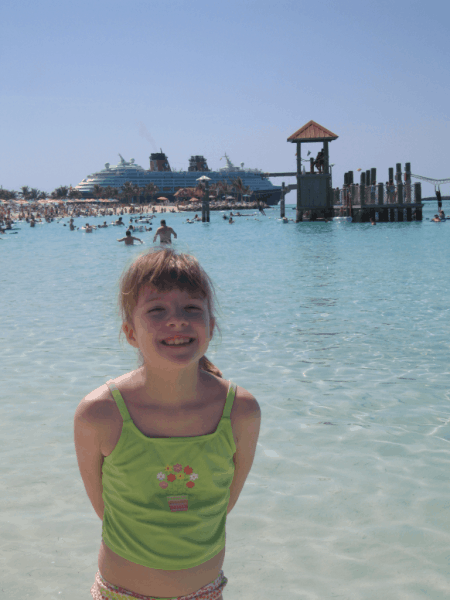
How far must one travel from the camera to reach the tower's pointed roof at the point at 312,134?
1586 inches

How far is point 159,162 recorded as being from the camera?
156 meters

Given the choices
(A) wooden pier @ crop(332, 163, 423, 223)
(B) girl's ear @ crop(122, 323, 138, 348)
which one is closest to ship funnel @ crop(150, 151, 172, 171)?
(A) wooden pier @ crop(332, 163, 423, 223)

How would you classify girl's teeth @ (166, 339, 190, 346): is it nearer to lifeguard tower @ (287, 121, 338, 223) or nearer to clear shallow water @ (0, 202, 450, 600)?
clear shallow water @ (0, 202, 450, 600)

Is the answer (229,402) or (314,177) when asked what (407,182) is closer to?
(314,177)

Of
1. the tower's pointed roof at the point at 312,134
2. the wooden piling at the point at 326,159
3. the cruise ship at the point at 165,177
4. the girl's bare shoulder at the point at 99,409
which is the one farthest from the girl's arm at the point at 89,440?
the cruise ship at the point at 165,177

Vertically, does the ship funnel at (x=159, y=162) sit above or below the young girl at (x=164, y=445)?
above

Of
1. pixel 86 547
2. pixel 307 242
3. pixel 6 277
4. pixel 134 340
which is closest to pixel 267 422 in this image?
pixel 86 547

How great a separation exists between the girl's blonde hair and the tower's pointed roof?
4004cm

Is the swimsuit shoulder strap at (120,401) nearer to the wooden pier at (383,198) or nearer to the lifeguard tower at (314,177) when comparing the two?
the lifeguard tower at (314,177)

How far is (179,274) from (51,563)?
192 cm

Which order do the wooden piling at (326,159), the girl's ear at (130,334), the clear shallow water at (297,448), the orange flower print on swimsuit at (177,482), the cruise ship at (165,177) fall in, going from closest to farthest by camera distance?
the orange flower print on swimsuit at (177,482)
the girl's ear at (130,334)
the clear shallow water at (297,448)
the wooden piling at (326,159)
the cruise ship at (165,177)

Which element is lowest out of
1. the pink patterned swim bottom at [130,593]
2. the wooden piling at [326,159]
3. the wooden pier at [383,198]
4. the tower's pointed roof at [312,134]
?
the pink patterned swim bottom at [130,593]

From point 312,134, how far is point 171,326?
134ft

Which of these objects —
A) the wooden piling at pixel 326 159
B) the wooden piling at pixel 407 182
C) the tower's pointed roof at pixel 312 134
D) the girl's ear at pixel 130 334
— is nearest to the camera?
the girl's ear at pixel 130 334
